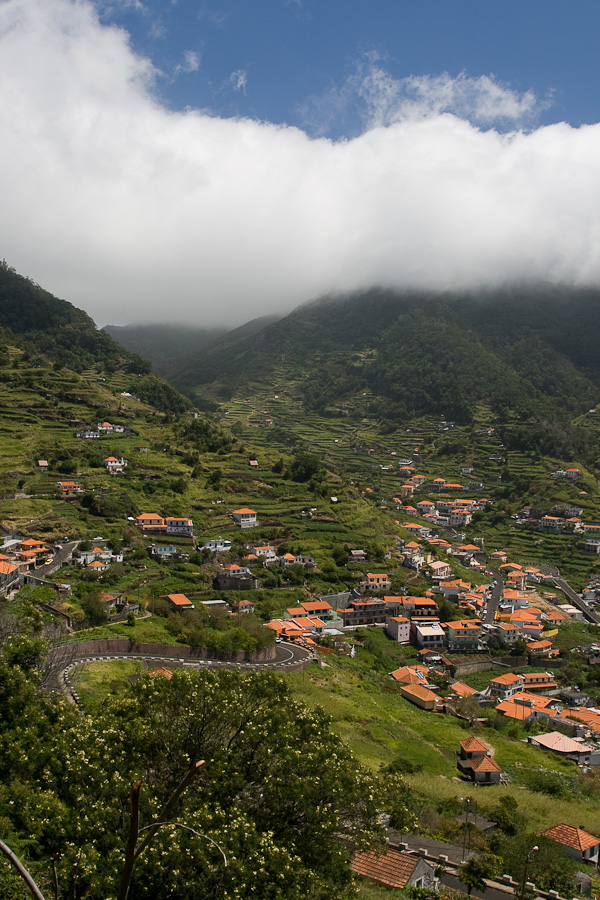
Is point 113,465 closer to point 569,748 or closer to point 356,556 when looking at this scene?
point 356,556

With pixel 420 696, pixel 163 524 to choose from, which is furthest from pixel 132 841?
pixel 163 524

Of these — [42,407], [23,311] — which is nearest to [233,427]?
[23,311]

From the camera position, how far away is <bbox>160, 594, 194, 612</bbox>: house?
4247 cm

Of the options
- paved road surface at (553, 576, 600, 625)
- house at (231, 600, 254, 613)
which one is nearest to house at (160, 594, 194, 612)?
house at (231, 600, 254, 613)

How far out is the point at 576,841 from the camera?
72.8 feet

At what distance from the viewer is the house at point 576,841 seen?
72.4 feet

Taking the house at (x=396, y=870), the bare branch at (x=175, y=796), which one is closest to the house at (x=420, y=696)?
the house at (x=396, y=870)

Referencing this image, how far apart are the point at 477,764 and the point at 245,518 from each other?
121 feet

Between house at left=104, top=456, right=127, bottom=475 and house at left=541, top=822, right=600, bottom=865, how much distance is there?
5084 centimetres

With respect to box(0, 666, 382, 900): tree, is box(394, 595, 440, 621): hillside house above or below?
below

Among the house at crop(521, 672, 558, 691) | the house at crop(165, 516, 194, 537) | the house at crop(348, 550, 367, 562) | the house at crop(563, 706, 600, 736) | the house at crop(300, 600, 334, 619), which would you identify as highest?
the house at crop(165, 516, 194, 537)

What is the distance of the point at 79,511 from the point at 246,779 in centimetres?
4531

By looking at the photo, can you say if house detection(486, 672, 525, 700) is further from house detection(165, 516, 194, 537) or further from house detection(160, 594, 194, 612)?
house detection(165, 516, 194, 537)

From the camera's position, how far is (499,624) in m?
58.3
